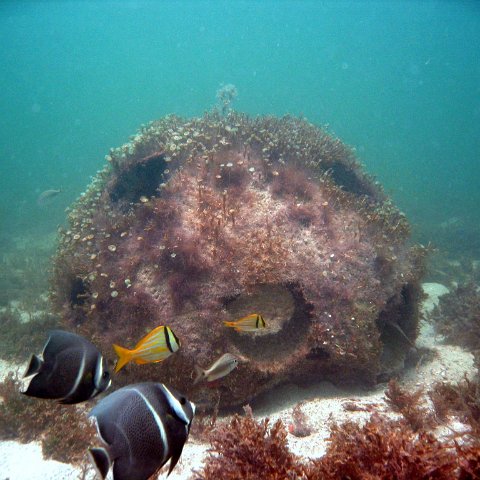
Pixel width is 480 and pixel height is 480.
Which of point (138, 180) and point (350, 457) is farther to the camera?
point (138, 180)

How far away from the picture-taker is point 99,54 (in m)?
183

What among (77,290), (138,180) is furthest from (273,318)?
(138,180)

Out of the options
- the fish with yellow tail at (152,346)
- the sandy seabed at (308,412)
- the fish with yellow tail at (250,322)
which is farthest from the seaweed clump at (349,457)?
the fish with yellow tail at (152,346)

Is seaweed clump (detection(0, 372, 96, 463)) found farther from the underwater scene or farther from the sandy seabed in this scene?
the sandy seabed

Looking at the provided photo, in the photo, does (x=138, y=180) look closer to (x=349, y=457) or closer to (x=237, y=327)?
(x=237, y=327)

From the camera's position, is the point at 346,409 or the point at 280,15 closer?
the point at 346,409

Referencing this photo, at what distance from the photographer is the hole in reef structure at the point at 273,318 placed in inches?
247

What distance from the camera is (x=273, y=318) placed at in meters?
6.50

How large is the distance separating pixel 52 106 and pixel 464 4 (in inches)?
7414

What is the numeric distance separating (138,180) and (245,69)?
201 meters

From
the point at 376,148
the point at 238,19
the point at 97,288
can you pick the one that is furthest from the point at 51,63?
the point at 97,288

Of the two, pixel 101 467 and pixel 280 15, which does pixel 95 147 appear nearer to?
pixel 101 467

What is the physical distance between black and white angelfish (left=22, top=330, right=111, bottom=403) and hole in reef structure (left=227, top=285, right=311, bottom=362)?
12.6ft

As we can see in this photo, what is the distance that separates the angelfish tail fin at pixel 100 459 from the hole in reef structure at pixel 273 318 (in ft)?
15.0
